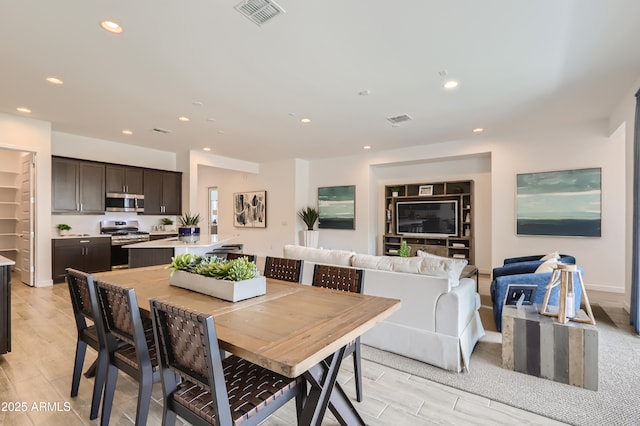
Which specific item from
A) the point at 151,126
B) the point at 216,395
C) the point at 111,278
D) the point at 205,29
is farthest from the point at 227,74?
the point at 216,395

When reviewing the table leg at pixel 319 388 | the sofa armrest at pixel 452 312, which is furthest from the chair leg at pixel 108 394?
the sofa armrest at pixel 452 312

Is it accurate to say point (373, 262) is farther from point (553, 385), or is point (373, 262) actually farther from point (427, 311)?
point (553, 385)

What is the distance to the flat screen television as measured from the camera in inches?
258

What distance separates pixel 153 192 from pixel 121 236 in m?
1.12

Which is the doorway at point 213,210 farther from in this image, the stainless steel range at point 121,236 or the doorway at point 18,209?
the doorway at point 18,209

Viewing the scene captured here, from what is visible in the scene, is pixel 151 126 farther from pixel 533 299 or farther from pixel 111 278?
pixel 533 299

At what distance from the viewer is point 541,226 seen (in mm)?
5395

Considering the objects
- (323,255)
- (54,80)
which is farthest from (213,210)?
(323,255)

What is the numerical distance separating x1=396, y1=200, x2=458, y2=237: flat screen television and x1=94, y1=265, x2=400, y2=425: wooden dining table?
5.30m

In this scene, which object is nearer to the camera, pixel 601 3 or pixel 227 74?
pixel 601 3

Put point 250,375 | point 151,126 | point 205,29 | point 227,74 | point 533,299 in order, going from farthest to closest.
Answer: point 151,126
point 227,74
point 533,299
point 205,29
point 250,375

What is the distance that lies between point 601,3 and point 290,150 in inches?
220

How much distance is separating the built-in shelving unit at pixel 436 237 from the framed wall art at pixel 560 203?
1015 mm

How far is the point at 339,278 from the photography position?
7.30ft
